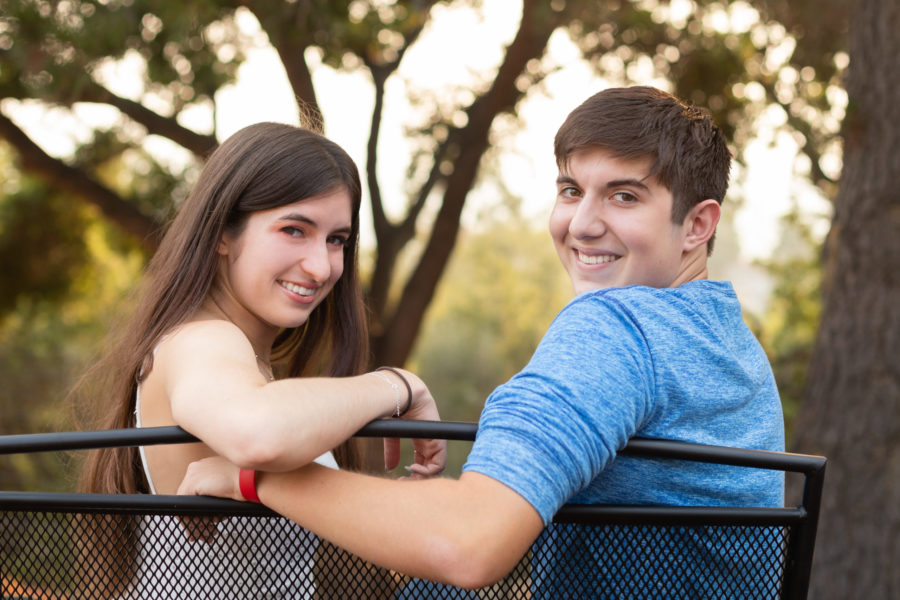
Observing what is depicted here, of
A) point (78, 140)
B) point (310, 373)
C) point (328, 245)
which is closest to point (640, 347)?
point (328, 245)

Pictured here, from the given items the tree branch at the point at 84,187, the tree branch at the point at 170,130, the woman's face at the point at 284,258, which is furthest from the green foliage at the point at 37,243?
the woman's face at the point at 284,258

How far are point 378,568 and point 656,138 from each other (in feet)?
2.72

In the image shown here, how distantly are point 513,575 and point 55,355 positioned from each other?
16.0 meters

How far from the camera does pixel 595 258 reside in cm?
160

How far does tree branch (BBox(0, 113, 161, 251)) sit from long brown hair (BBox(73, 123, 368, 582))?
6.29 m

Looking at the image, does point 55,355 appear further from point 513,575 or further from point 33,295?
point 513,575

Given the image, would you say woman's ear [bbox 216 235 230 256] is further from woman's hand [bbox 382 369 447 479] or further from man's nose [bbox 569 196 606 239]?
man's nose [bbox 569 196 606 239]

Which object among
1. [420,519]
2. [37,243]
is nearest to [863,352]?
[420,519]

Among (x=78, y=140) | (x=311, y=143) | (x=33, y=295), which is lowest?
(x=33, y=295)

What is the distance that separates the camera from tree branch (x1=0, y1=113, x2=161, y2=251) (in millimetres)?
7996

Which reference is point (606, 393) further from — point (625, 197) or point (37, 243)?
point (37, 243)

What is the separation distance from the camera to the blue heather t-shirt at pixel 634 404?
1.16 metres

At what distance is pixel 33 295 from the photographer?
1253cm

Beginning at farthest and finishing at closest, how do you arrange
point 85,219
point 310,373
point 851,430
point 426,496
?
point 85,219 < point 851,430 < point 310,373 < point 426,496
